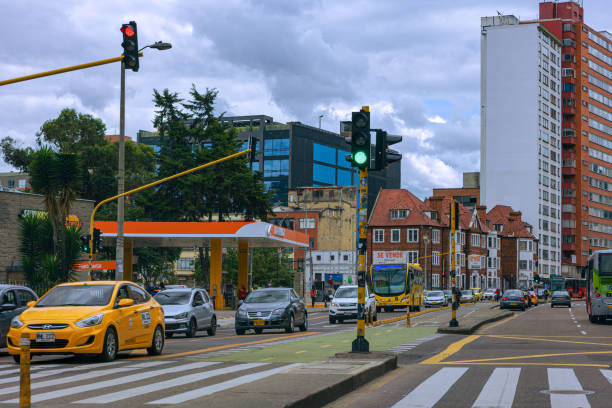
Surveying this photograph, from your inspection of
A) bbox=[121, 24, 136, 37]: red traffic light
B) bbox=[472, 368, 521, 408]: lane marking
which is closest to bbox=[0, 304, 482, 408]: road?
bbox=[472, 368, 521, 408]: lane marking

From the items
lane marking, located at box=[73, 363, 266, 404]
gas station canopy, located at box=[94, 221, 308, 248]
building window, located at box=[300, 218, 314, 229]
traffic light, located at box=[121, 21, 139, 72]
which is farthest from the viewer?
building window, located at box=[300, 218, 314, 229]

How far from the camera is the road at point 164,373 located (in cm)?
1046

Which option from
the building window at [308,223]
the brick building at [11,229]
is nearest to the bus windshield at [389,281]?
the brick building at [11,229]

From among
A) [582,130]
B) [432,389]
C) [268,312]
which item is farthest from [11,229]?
[582,130]

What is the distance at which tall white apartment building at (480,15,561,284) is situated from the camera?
12812 centimetres

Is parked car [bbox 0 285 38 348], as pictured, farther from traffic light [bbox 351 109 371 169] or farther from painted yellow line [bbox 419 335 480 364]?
painted yellow line [bbox 419 335 480 364]

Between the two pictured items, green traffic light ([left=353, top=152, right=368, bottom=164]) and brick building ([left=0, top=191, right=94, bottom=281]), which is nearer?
green traffic light ([left=353, top=152, right=368, bottom=164])

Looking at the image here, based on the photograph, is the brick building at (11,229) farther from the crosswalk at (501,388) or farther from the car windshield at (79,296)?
the crosswalk at (501,388)

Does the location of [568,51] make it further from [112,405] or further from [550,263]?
[112,405]

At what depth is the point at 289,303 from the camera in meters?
29.2

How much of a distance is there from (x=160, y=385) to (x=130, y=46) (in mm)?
9544

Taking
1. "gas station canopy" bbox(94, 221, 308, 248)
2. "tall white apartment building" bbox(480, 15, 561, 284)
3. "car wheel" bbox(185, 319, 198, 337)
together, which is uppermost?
"tall white apartment building" bbox(480, 15, 561, 284)

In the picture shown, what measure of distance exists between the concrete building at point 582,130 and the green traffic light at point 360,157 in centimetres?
12640

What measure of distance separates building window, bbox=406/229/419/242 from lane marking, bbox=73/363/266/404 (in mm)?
89815
